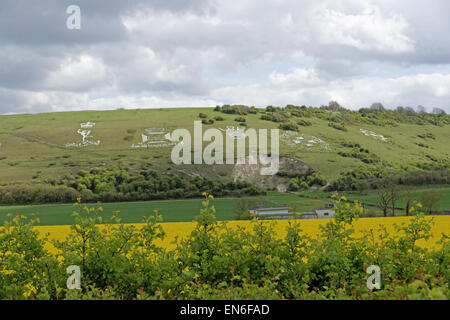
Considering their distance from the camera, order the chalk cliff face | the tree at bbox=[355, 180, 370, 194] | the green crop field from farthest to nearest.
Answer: the green crop field
the chalk cliff face
the tree at bbox=[355, 180, 370, 194]

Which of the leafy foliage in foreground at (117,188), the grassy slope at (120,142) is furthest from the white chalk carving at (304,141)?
the leafy foliage in foreground at (117,188)

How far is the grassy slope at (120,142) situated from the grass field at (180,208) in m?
25.2

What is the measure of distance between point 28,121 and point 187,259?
157 metres

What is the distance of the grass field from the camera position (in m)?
59.3

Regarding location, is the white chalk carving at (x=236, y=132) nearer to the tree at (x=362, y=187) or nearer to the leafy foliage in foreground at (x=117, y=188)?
the leafy foliage in foreground at (x=117, y=188)

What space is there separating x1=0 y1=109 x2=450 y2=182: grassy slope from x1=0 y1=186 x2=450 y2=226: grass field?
25.2 metres

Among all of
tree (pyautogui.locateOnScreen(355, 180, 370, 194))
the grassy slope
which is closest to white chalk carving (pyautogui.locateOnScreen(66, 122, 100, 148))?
the grassy slope

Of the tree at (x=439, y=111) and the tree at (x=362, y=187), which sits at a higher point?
the tree at (x=439, y=111)

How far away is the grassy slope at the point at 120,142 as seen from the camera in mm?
114625

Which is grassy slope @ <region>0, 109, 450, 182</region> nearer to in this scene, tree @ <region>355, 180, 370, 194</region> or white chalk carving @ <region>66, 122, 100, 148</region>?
white chalk carving @ <region>66, 122, 100, 148</region>

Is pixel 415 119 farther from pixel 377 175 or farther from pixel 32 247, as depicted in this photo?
pixel 32 247

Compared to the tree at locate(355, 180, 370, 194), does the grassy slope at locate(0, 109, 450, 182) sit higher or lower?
higher

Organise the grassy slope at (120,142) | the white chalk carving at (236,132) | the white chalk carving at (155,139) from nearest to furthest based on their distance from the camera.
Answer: the grassy slope at (120,142)
the white chalk carving at (155,139)
the white chalk carving at (236,132)

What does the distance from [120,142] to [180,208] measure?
204 feet
